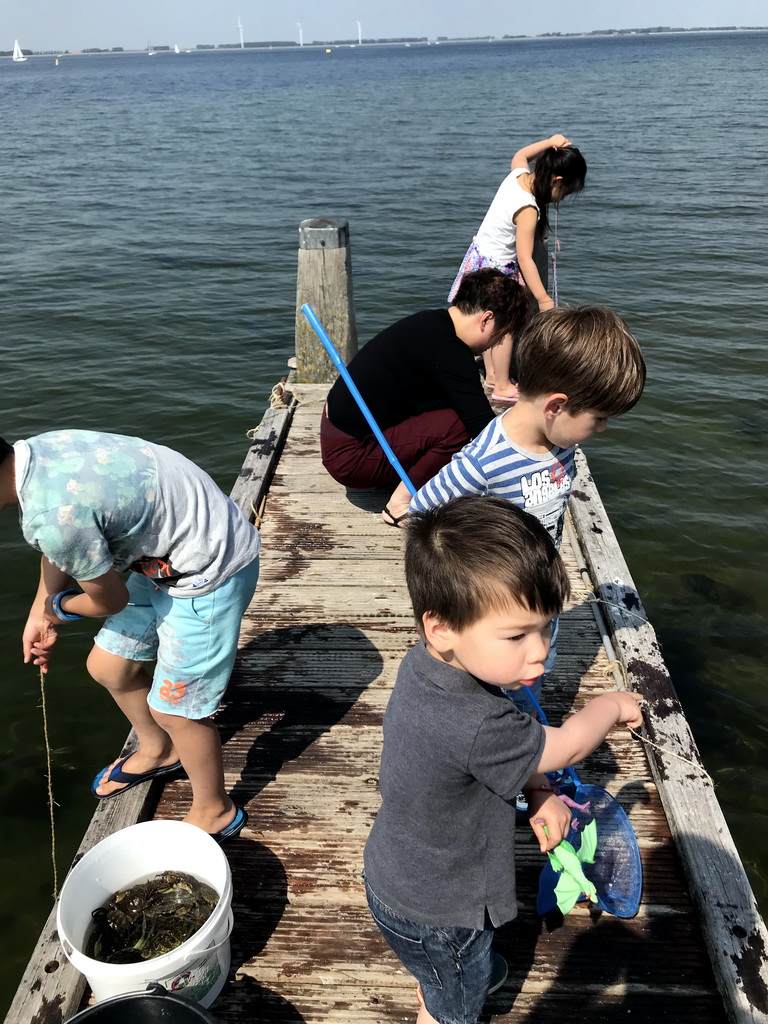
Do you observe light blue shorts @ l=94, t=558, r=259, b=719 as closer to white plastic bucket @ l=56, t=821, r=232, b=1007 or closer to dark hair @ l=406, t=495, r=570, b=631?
white plastic bucket @ l=56, t=821, r=232, b=1007

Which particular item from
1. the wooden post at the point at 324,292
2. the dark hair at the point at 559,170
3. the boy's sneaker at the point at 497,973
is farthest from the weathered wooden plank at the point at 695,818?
the wooden post at the point at 324,292

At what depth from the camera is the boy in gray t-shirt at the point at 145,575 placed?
2090 millimetres

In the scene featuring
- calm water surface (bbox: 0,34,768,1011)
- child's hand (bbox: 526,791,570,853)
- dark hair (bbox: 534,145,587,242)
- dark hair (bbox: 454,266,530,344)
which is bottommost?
calm water surface (bbox: 0,34,768,1011)

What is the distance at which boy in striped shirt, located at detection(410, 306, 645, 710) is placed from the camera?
2490 millimetres

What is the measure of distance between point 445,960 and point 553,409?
157 cm

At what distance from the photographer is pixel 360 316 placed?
11.6m

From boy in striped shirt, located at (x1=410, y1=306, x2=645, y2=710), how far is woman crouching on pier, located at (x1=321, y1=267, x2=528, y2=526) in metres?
1.52

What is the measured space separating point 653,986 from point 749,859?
6.23 feet

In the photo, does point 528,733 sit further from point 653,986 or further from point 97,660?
point 97,660

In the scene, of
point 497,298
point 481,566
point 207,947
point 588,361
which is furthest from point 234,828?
point 497,298

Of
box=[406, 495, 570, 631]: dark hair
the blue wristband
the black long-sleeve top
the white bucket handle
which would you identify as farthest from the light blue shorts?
the black long-sleeve top

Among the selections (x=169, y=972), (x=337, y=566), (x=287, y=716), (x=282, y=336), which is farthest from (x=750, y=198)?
(x=169, y=972)

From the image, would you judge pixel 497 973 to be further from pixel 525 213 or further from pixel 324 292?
pixel 324 292

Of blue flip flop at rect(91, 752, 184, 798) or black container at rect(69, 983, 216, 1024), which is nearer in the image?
black container at rect(69, 983, 216, 1024)
